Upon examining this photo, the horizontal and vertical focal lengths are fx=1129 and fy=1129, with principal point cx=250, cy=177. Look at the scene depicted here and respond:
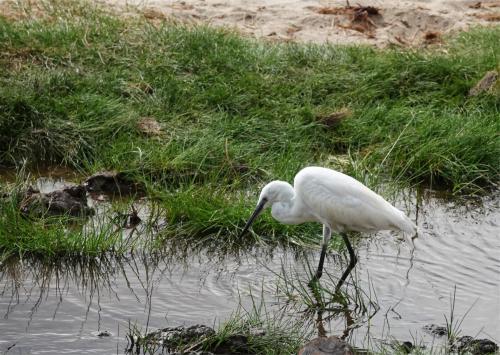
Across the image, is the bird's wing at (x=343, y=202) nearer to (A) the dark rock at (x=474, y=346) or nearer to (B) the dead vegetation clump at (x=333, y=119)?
(A) the dark rock at (x=474, y=346)

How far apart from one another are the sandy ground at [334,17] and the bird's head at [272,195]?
421 centimetres

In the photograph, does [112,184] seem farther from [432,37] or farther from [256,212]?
[432,37]

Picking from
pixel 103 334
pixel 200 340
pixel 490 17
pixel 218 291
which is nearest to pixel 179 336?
pixel 200 340

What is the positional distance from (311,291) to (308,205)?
580 millimetres

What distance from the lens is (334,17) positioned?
1199cm

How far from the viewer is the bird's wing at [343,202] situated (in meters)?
7.05

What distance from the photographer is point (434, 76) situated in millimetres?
10398

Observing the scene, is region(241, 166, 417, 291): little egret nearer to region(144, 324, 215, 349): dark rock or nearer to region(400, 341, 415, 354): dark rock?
→ region(400, 341, 415, 354): dark rock

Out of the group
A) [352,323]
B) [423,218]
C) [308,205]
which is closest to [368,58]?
→ [423,218]

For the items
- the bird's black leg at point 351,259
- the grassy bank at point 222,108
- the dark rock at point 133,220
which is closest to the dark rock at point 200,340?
the bird's black leg at point 351,259

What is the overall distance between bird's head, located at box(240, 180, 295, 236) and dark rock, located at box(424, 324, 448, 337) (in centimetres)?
127

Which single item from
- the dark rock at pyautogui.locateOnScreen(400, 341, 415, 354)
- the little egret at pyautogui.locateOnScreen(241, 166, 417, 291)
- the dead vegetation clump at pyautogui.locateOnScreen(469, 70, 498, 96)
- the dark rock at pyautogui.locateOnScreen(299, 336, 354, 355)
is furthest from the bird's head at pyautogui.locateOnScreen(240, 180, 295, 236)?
the dead vegetation clump at pyautogui.locateOnScreen(469, 70, 498, 96)

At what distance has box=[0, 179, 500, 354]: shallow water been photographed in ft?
20.9

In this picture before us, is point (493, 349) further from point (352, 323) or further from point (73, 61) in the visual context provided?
point (73, 61)
